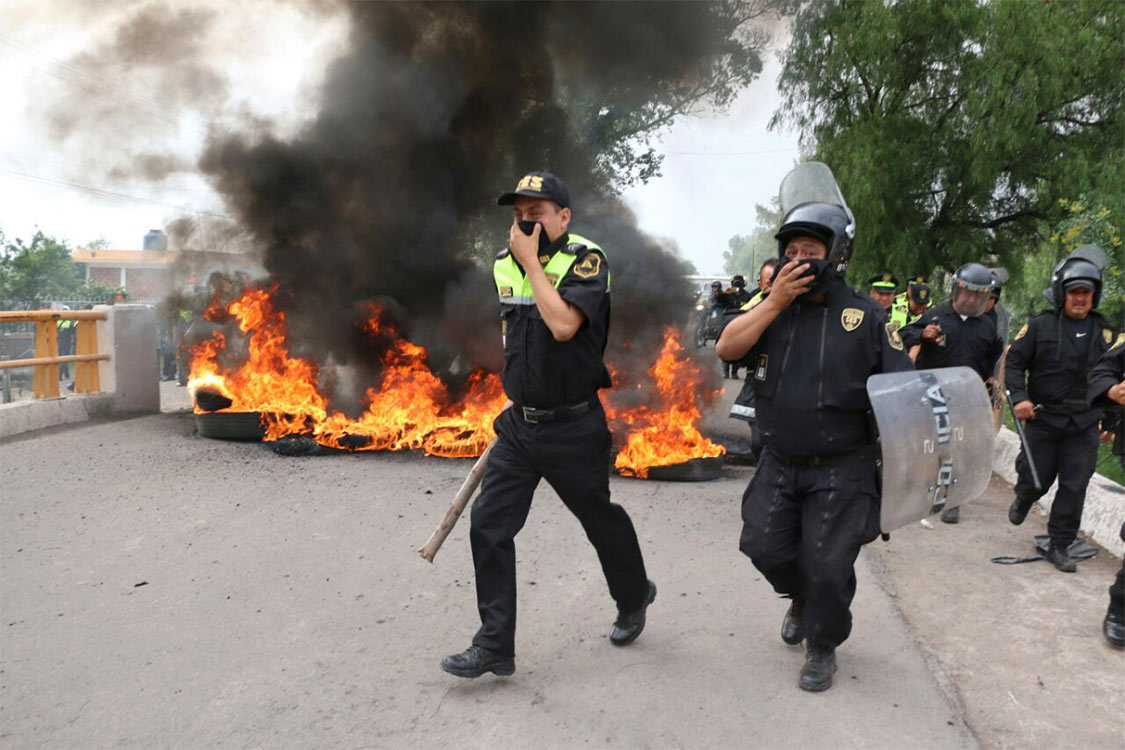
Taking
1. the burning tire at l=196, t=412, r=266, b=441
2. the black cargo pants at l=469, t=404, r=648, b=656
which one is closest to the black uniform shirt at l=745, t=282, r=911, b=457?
the black cargo pants at l=469, t=404, r=648, b=656

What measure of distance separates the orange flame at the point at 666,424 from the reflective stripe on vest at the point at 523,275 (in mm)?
3858

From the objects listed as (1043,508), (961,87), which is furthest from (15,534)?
(961,87)

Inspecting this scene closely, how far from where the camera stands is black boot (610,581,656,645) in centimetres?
354

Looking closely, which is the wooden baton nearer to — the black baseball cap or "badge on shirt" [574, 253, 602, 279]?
"badge on shirt" [574, 253, 602, 279]

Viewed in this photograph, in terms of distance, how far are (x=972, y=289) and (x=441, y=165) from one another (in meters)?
7.49

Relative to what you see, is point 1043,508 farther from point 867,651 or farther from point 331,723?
point 331,723

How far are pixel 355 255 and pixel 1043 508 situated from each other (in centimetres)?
762

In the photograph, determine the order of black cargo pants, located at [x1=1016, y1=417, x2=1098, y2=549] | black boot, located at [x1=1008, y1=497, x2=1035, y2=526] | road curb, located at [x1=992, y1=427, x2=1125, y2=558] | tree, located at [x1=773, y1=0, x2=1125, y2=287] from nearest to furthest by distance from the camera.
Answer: black cargo pants, located at [x1=1016, y1=417, x2=1098, y2=549], road curb, located at [x1=992, y1=427, x2=1125, y2=558], black boot, located at [x1=1008, y1=497, x2=1035, y2=526], tree, located at [x1=773, y1=0, x2=1125, y2=287]

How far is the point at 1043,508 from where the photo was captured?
21.0ft

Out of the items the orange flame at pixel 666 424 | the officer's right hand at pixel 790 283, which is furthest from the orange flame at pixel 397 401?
the officer's right hand at pixel 790 283

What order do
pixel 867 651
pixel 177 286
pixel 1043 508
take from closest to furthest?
pixel 867 651
pixel 1043 508
pixel 177 286

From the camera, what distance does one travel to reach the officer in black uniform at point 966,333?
5.88 m

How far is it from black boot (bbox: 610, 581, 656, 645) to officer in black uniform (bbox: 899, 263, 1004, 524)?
3.24 m

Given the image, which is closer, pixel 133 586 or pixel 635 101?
pixel 133 586
